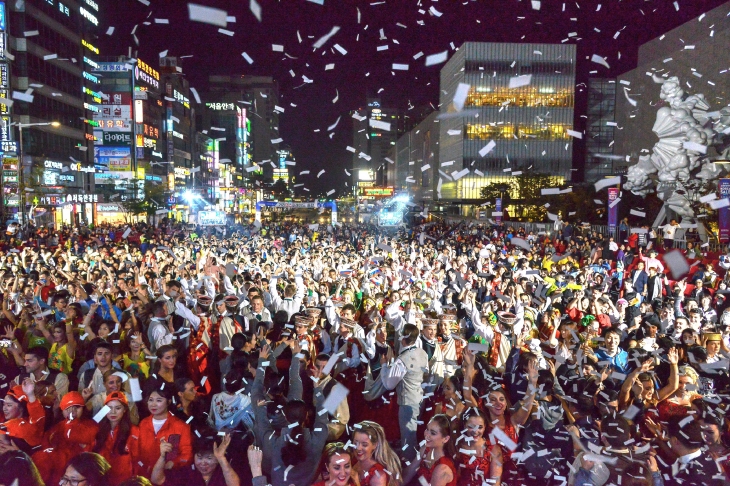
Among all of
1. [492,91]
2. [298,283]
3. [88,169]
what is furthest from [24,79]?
[492,91]

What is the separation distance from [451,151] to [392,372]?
239ft

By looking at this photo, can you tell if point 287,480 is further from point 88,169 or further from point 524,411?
point 88,169

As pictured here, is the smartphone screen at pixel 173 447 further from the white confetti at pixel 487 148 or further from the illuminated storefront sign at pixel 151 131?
the white confetti at pixel 487 148

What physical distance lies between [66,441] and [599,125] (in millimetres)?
84307

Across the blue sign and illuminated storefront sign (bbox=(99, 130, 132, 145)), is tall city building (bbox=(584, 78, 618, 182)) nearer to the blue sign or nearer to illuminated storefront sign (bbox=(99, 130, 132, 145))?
illuminated storefront sign (bbox=(99, 130, 132, 145))

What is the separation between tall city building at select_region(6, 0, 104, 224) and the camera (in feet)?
107

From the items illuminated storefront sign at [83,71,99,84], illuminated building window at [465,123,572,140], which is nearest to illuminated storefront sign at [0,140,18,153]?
illuminated storefront sign at [83,71,99,84]

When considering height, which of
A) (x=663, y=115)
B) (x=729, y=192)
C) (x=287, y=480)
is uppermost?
(x=663, y=115)

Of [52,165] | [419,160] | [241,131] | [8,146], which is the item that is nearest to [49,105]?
[52,165]

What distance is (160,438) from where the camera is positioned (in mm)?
3924

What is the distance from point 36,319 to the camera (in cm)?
646

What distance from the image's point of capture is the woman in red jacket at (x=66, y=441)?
12.5 ft

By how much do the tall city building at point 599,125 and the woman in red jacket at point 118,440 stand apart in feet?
260

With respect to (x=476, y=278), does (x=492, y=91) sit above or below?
above
